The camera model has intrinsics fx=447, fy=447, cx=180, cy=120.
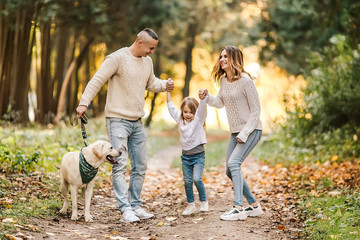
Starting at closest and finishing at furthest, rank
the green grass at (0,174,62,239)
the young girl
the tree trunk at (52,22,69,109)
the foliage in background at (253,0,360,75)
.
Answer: the green grass at (0,174,62,239) < the young girl < the foliage in background at (253,0,360,75) < the tree trunk at (52,22,69,109)

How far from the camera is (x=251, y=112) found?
616cm

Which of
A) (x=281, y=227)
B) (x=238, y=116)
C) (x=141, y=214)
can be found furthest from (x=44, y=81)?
(x=281, y=227)

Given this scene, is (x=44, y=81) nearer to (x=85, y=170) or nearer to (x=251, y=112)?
(x=85, y=170)

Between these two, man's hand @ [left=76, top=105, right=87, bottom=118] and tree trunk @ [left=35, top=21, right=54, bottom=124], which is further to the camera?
tree trunk @ [left=35, top=21, right=54, bottom=124]

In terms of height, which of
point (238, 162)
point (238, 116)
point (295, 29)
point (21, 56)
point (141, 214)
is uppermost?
point (295, 29)

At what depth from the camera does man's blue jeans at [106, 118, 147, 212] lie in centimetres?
634

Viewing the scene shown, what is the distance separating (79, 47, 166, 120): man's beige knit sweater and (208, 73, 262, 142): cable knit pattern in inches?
49.1

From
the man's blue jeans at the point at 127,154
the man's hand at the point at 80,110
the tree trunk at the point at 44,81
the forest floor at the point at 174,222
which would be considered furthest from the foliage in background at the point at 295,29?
the man's hand at the point at 80,110

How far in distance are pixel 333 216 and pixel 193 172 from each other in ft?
6.69

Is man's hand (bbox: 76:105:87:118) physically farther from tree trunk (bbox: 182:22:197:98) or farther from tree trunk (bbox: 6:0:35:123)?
tree trunk (bbox: 182:22:197:98)

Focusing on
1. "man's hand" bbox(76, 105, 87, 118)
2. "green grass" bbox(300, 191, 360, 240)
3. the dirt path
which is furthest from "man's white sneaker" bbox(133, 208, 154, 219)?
"green grass" bbox(300, 191, 360, 240)

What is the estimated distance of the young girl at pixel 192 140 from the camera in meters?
6.54

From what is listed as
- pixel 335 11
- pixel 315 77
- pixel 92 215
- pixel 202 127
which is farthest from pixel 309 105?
pixel 92 215

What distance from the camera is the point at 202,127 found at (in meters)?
6.69
